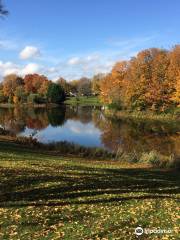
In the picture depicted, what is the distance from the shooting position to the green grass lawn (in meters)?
10.1

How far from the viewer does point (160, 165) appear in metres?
26.4

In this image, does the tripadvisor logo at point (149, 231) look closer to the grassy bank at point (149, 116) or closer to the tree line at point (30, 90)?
the grassy bank at point (149, 116)

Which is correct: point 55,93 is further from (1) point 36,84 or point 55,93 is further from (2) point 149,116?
(2) point 149,116

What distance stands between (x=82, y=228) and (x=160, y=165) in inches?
665

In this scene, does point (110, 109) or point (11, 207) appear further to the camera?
point (110, 109)

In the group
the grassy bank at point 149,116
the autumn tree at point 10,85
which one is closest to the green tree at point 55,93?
the autumn tree at point 10,85

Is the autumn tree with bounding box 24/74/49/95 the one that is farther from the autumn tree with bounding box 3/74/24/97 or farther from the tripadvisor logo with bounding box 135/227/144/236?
the tripadvisor logo with bounding box 135/227/144/236

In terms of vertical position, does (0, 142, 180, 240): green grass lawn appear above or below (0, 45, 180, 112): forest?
below

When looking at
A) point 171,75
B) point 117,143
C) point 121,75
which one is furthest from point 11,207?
point 121,75

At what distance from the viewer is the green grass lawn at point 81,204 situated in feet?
33.0

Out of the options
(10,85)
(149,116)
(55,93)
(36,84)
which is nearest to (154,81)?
(149,116)

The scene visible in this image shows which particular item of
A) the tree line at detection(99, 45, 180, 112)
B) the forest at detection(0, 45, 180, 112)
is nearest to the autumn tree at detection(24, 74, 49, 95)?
the forest at detection(0, 45, 180, 112)

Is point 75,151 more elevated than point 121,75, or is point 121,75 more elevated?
point 121,75

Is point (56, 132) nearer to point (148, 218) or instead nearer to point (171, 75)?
point (171, 75)
